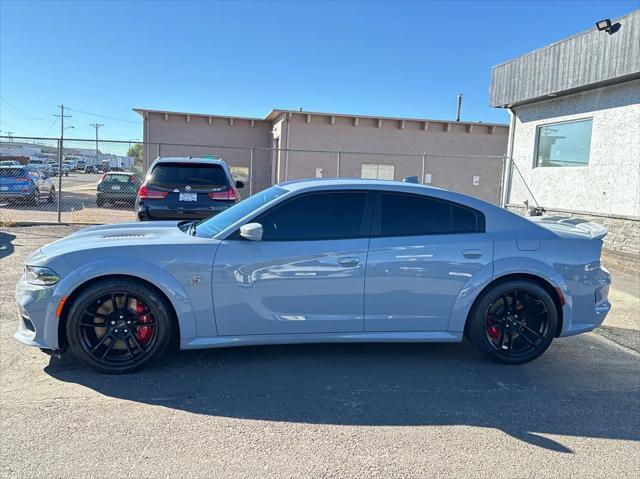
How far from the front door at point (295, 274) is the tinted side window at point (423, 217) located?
200 mm

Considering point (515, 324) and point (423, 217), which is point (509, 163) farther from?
point (423, 217)

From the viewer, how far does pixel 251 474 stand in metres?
2.75

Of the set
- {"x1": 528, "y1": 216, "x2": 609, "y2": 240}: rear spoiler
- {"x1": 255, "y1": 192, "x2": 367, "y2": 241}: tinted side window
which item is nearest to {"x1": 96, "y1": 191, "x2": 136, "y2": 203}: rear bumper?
{"x1": 255, "y1": 192, "x2": 367, "y2": 241}: tinted side window

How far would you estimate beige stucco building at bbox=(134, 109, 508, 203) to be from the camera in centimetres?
2038

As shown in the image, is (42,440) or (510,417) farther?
(510,417)

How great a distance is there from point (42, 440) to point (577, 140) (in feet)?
36.4

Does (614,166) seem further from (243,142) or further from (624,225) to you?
(243,142)

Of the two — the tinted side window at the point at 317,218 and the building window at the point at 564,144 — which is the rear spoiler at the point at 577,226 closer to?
the tinted side window at the point at 317,218

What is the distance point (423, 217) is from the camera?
14.2 ft

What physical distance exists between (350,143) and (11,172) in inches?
480

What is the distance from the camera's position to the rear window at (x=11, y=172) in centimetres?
1516

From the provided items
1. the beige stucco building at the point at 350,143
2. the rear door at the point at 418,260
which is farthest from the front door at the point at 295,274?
the beige stucco building at the point at 350,143

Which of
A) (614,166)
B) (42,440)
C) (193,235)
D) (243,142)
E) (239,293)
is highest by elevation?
(243,142)

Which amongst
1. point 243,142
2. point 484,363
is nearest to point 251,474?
point 484,363
